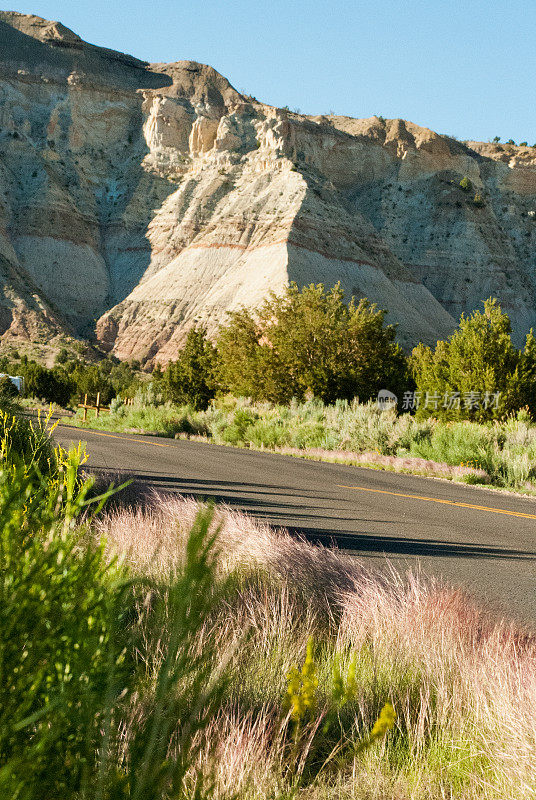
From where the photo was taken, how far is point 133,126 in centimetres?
11306

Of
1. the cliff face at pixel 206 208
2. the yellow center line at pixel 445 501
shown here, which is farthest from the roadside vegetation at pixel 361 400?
the cliff face at pixel 206 208

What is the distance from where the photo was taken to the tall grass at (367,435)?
1878 centimetres

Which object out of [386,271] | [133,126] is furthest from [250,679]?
[133,126]

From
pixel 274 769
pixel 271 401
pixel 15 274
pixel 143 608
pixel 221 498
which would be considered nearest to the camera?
pixel 274 769

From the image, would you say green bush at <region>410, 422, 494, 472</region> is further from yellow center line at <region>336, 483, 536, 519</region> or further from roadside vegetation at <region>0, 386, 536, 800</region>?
roadside vegetation at <region>0, 386, 536, 800</region>

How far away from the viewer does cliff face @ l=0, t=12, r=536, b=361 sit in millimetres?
83625

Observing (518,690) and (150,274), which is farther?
(150,274)

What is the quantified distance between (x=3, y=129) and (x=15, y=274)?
29.1 meters

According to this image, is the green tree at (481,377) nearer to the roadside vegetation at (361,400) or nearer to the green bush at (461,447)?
the roadside vegetation at (361,400)

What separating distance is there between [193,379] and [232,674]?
152 feet

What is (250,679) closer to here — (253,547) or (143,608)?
(143,608)

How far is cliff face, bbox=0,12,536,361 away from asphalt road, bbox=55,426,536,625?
5929 centimetres

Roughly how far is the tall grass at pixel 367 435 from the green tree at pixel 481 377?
1287 mm

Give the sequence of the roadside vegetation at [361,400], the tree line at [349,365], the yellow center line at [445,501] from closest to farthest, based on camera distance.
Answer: the yellow center line at [445,501] < the roadside vegetation at [361,400] < the tree line at [349,365]
